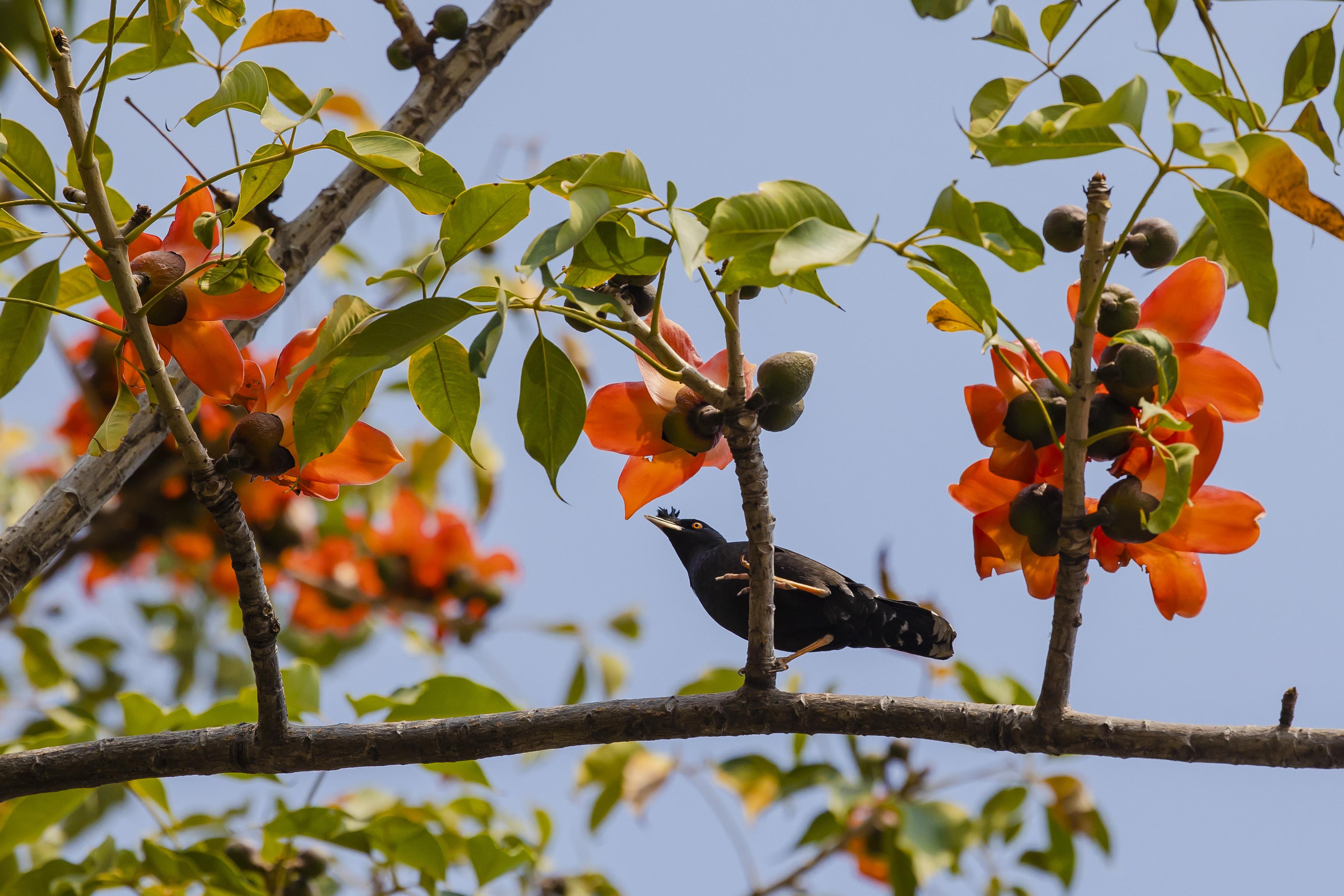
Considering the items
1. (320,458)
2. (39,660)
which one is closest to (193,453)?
(320,458)

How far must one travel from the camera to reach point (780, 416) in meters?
1.21

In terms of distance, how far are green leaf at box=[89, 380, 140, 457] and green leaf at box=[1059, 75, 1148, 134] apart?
105 centimetres

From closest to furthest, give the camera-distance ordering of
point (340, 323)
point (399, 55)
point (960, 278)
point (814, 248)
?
point (814, 248) < point (960, 278) < point (340, 323) < point (399, 55)

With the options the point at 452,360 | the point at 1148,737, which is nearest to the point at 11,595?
the point at 452,360

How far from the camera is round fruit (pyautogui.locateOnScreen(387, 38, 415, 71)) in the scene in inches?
83.0

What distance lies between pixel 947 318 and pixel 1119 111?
0.41 metres

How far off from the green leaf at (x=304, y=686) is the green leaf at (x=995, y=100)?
167 centimetres

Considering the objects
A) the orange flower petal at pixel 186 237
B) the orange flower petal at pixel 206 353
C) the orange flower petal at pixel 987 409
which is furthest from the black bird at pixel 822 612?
the orange flower petal at pixel 186 237

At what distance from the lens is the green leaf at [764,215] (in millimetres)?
932

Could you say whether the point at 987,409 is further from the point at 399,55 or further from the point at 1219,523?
the point at 399,55

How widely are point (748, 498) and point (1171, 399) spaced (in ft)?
1.62

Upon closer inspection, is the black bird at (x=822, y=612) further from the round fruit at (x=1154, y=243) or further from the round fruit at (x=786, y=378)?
the round fruit at (x=1154, y=243)

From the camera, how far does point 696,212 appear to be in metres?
1.15

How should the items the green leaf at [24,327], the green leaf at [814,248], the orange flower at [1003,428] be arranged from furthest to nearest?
the green leaf at [24,327], the orange flower at [1003,428], the green leaf at [814,248]
